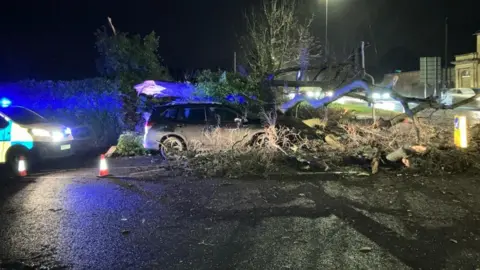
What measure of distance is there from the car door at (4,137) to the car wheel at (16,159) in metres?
0.13

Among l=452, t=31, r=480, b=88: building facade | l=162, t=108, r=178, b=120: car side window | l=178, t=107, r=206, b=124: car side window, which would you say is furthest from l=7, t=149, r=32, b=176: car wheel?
l=452, t=31, r=480, b=88: building facade

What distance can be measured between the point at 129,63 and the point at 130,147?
18.5ft

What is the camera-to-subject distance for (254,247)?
5008 millimetres

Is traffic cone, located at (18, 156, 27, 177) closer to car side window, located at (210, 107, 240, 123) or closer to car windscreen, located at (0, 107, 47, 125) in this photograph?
car windscreen, located at (0, 107, 47, 125)

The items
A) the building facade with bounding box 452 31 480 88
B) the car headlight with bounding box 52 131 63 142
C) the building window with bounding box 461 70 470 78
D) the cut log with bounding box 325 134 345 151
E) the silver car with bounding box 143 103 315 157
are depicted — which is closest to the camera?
the car headlight with bounding box 52 131 63 142

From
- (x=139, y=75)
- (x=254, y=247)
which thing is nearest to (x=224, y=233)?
(x=254, y=247)

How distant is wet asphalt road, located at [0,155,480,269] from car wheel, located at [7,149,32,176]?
6.87 ft

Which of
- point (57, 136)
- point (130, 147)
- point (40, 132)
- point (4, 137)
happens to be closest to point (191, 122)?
point (130, 147)

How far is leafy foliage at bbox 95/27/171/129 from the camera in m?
16.8

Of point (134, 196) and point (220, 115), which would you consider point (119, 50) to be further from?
point (134, 196)

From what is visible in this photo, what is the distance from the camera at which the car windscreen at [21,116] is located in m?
10.7

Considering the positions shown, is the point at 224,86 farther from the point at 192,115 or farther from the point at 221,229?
the point at 221,229

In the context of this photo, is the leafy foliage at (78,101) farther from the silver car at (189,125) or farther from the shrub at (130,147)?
the silver car at (189,125)

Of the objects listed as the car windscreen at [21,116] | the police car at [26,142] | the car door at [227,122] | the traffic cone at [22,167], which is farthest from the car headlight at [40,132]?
the car door at [227,122]
